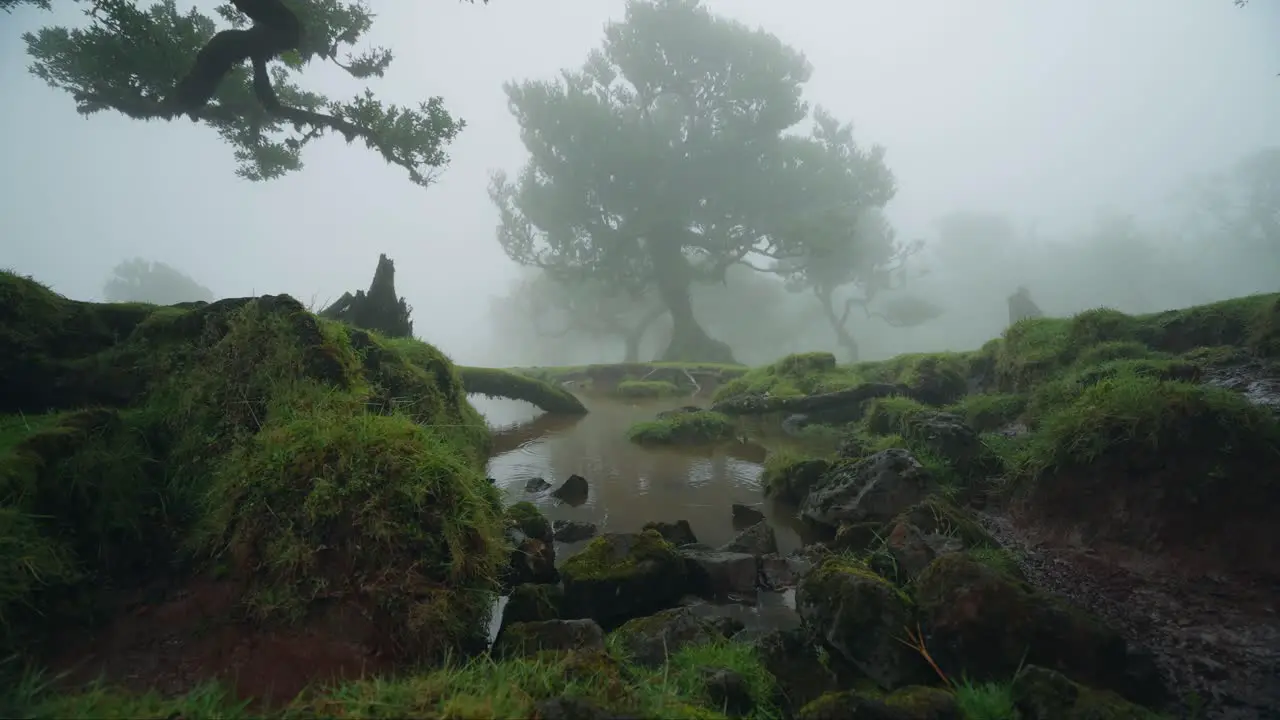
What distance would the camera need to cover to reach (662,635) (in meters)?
3.29

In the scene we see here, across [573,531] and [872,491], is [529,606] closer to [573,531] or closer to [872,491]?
[573,531]

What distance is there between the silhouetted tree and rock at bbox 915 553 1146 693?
11.4 m

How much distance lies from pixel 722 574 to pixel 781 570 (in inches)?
21.3

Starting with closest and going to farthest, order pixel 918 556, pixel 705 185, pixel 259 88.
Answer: pixel 918 556 → pixel 259 88 → pixel 705 185

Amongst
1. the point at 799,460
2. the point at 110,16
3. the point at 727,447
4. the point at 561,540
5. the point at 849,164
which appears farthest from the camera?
the point at 849,164

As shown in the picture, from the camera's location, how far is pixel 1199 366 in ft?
21.1

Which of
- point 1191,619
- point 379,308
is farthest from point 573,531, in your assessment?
point 379,308

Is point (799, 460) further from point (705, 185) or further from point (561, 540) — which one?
point (705, 185)

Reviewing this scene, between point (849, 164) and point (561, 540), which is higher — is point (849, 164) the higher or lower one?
the higher one

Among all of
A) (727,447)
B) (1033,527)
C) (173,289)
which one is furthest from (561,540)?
(173,289)

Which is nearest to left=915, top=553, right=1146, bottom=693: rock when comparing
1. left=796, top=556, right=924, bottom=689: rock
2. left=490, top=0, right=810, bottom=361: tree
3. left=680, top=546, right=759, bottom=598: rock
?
left=796, top=556, right=924, bottom=689: rock

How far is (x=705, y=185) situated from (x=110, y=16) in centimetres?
2823

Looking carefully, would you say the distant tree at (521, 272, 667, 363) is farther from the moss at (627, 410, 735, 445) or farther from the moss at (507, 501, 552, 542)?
the moss at (507, 501, 552, 542)

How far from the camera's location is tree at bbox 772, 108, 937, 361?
34719mm
